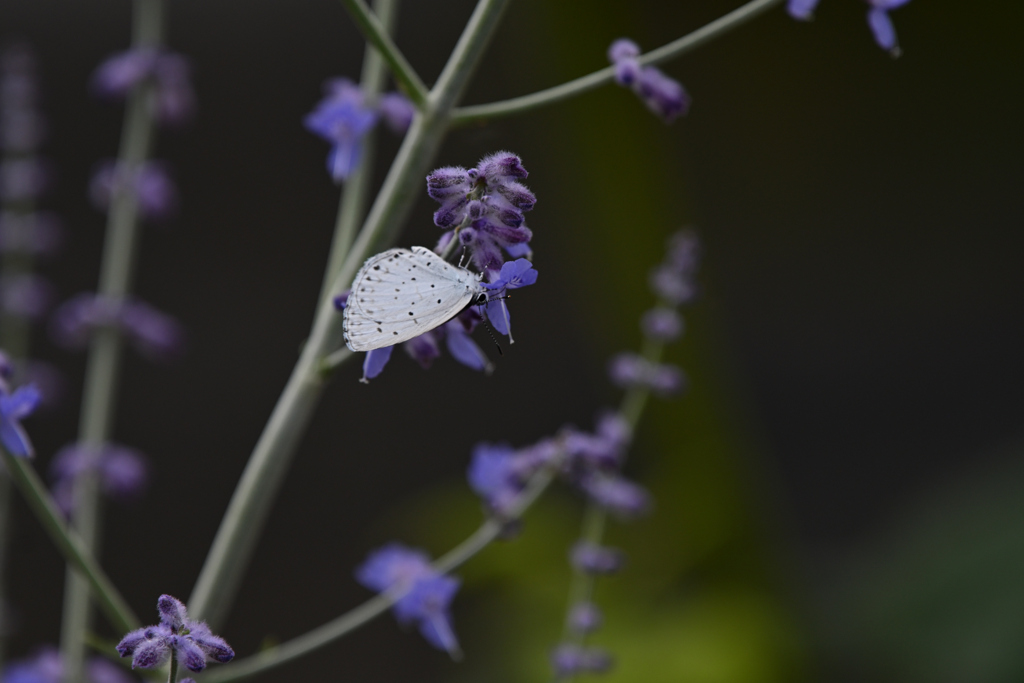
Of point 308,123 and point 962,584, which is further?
point 962,584

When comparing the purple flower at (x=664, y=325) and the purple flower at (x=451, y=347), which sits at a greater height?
the purple flower at (x=664, y=325)

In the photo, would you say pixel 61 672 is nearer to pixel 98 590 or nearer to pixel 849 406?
pixel 98 590

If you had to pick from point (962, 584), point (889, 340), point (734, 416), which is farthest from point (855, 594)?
point (889, 340)

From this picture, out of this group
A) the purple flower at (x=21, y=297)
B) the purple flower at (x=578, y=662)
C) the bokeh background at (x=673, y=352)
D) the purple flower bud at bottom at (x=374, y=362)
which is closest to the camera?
the purple flower bud at bottom at (x=374, y=362)

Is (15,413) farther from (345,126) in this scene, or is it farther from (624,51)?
(624,51)

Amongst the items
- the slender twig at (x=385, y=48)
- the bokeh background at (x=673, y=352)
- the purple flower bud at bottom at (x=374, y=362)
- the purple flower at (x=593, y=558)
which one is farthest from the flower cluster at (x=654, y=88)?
the bokeh background at (x=673, y=352)

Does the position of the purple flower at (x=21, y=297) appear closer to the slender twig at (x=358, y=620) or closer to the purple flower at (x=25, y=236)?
the purple flower at (x=25, y=236)

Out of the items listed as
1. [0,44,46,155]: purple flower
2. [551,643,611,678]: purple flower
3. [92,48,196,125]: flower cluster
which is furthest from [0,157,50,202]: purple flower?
[551,643,611,678]: purple flower
